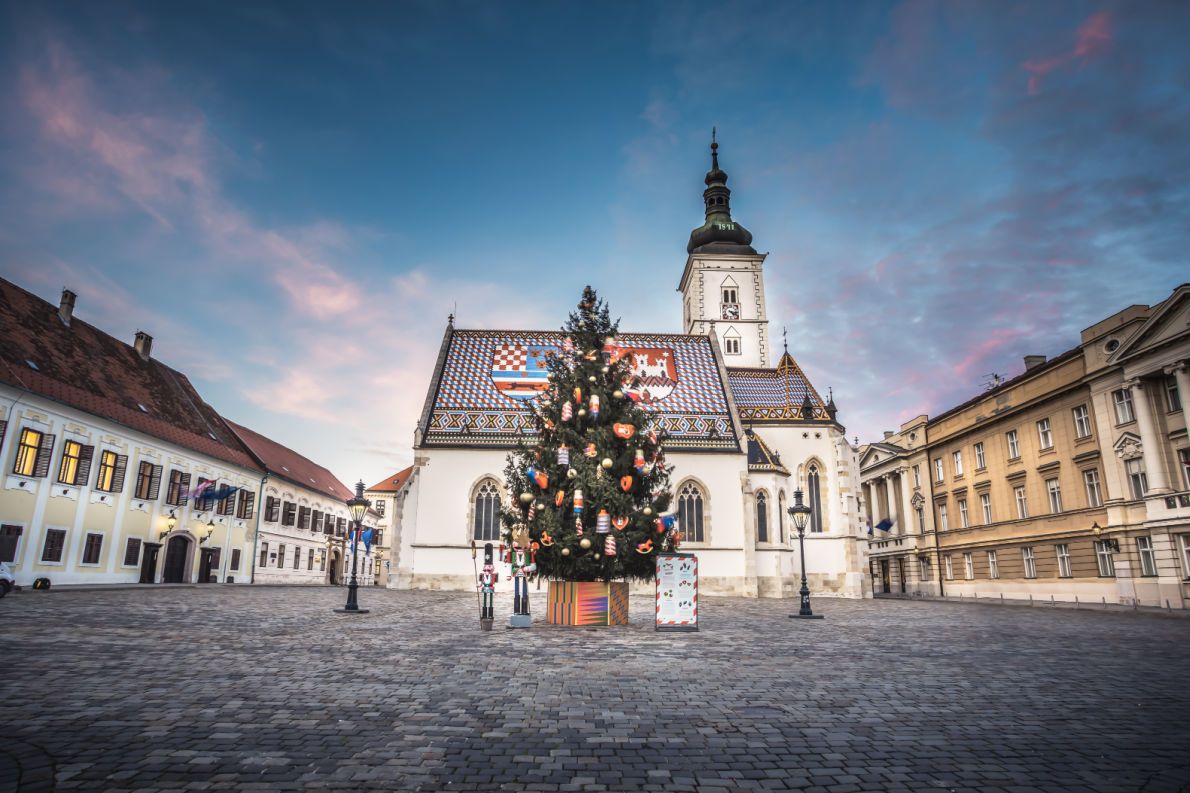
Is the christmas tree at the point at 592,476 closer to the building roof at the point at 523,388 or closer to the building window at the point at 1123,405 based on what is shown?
the building roof at the point at 523,388

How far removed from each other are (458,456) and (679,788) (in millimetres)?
30809

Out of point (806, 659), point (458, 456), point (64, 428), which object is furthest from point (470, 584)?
point (806, 659)

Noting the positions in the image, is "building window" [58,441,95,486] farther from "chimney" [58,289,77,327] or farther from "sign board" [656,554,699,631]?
"sign board" [656,554,699,631]

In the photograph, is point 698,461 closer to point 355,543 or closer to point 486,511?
point 486,511

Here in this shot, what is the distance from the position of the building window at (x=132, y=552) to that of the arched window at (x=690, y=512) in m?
26.0

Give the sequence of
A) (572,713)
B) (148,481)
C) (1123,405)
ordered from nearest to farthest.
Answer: (572,713) → (1123,405) → (148,481)

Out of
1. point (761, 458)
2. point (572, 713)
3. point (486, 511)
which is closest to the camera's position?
point (572, 713)

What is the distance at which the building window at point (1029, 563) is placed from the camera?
115 ft

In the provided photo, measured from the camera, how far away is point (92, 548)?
28609mm

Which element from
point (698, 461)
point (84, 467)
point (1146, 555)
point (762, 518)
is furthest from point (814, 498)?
point (84, 467)

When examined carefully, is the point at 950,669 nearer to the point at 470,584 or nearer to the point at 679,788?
the point at 679,788

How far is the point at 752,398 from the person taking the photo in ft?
137

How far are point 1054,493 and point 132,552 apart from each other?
4479 cm

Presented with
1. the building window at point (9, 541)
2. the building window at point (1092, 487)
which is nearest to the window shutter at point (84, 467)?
the building window at point (9, 541)
